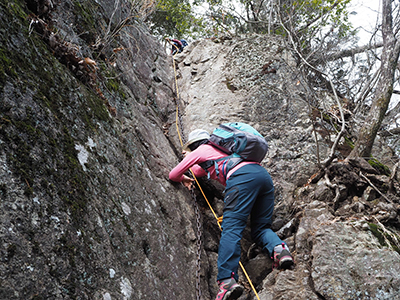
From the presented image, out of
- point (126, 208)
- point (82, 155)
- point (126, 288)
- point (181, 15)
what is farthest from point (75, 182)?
point (181, 15)

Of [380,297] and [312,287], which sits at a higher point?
[380,297]

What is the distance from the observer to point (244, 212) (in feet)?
13.1

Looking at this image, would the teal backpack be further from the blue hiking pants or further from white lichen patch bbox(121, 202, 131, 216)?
white lichen patch bbox(121, 202, 131, 216)

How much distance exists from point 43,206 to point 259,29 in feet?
39.0

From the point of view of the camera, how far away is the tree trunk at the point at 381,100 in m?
4.82

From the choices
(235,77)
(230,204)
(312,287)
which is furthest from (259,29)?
(312,287)

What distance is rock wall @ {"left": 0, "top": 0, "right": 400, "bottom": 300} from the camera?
202cm

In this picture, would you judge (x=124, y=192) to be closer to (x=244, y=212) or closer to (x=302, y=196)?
(x=244, y=212)

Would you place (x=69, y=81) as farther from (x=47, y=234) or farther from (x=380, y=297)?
(x=380, y=297)

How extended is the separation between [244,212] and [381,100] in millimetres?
3128

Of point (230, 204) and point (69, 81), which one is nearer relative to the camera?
point (69, 81)

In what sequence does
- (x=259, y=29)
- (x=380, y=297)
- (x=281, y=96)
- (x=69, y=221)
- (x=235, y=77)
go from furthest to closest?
(x=259, y=29)
(x=235, y=77)
(x=281, y=96)
(x=380, y=297)
(x=69, y=221)

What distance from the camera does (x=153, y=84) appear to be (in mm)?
6961

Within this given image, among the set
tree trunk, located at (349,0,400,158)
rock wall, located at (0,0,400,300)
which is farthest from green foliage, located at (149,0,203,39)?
tree trunk, located at (349,0,400,158)
